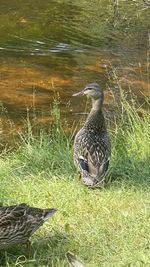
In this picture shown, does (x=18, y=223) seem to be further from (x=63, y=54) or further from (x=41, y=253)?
(x=63, y=54)

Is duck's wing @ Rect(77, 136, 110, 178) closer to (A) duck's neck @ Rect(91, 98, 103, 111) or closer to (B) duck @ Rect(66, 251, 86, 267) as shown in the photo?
(A) duck's neck @ Rect(91, 98, 103, 111)

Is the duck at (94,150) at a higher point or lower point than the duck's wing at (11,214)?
lower

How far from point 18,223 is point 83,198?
140 centimetres

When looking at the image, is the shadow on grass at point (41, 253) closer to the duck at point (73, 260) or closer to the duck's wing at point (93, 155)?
the duck at point (73, 260)

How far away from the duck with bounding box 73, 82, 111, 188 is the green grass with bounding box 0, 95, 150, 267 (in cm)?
13

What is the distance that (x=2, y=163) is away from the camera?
27.3ft

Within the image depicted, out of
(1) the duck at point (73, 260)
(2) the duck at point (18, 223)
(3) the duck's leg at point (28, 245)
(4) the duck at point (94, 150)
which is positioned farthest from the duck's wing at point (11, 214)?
(4) the duck at point (94, 150)

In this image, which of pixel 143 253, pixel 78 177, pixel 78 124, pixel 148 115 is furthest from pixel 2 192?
pixel 78 124

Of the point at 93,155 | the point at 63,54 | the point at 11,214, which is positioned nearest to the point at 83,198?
the point at 93,155

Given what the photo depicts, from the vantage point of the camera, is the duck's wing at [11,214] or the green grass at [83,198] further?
the green grass at [83,198]

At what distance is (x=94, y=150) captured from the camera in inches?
309

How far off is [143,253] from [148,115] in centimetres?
386

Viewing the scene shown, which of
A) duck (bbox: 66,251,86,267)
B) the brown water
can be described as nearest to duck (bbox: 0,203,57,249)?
duck (bbox: 66,251,86,267)

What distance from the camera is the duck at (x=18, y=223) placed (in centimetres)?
580
